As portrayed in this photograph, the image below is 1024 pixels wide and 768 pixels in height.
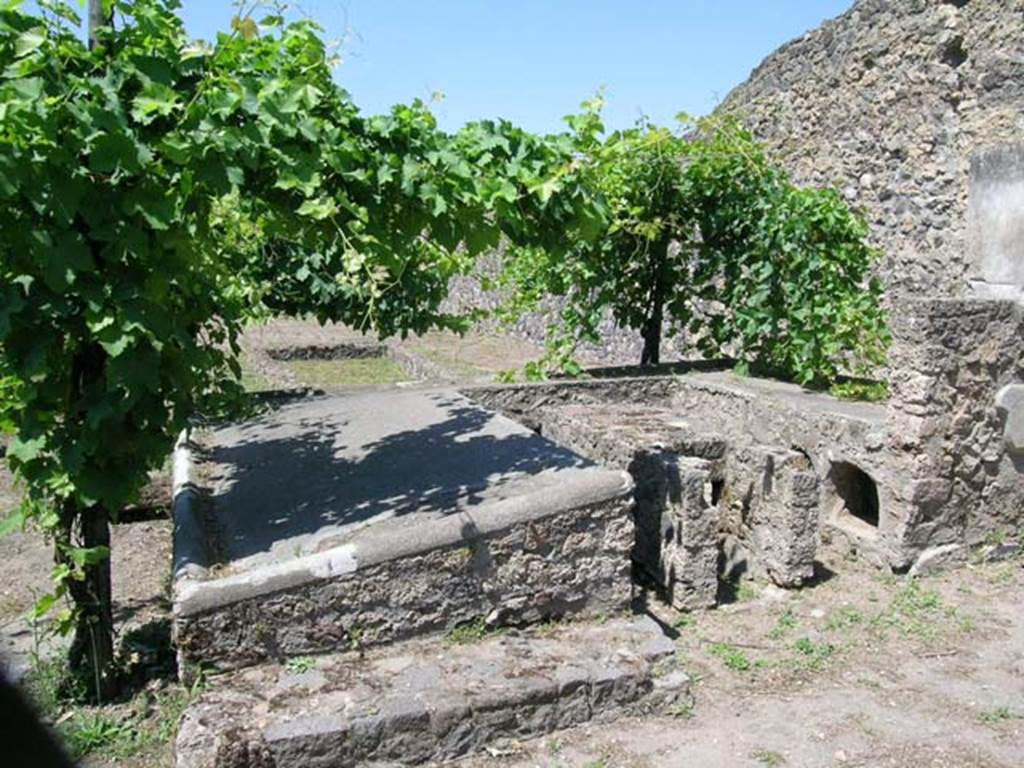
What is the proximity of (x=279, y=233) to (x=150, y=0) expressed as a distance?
1.02m

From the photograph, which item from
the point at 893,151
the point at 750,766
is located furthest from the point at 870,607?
the point at 893,151

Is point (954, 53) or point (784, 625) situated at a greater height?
point (954, 53)

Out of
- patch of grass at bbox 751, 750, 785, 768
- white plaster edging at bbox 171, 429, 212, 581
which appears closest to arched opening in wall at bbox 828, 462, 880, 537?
patch of grass at bbox 751, 750, 785, 768

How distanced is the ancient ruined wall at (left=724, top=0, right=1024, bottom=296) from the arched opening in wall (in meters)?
3.09

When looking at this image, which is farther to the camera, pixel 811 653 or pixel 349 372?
pixel 349 372

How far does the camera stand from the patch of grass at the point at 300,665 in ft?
11.4

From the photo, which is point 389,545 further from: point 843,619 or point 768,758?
point 843,619

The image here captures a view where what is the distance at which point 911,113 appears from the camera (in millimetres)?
9297

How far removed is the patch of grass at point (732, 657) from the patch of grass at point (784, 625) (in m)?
0.29

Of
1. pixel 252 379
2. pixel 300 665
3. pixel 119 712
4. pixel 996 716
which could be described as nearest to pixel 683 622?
pixel 996 716

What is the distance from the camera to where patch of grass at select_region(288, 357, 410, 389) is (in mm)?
12381

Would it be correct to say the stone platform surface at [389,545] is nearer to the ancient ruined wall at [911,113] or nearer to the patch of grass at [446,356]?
the ancient ruined wall at [911,113]

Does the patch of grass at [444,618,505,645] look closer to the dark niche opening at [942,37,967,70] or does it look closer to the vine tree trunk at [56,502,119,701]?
the vine tree trunk at [56,502,119,701]

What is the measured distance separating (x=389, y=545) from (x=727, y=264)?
5.38m
